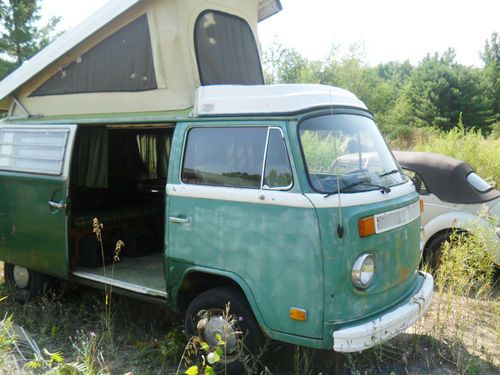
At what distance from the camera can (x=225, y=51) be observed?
5.10 meters

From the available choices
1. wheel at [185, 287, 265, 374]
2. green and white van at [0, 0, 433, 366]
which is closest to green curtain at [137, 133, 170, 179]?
green and white van at [0, 0, 433, 366]

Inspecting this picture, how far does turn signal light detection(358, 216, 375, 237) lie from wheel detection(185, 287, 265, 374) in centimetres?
113

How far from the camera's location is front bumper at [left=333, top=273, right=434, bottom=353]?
10.7 ft

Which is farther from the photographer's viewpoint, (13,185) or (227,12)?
(13,185)

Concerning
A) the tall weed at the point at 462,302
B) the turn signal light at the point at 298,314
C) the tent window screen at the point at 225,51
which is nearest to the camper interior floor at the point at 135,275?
the turn signal light at the point at 298,314

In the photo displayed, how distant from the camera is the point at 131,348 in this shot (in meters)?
4.59

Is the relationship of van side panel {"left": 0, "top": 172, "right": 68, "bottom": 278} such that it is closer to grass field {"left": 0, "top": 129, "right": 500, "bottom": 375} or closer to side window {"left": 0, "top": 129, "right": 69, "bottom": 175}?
side window {"left": 0, "top": 129, "right": 69, "bottom": 175}

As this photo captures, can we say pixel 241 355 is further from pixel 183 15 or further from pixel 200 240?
pixel 183 15

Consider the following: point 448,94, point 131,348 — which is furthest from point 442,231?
point 448,94

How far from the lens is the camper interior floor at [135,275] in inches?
180

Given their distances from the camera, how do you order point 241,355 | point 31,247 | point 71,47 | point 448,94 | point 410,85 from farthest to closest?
point 410,85, point 448,94, point 31,247, point 71,47, point 241,355

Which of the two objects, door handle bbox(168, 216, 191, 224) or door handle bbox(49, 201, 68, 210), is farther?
door handle bbox(49, 201, 68, 210)

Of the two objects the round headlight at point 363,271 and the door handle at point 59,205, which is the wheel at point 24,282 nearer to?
the door handle at point 59,205

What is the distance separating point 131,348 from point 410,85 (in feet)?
117
